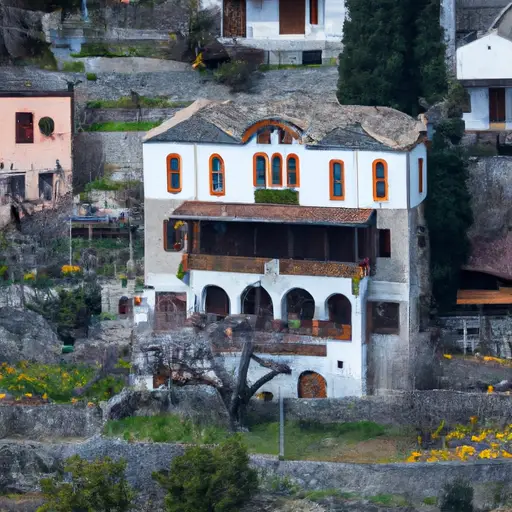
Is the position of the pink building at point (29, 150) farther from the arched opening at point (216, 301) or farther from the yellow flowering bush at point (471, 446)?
the yellow flowering bush at point (471, 446)

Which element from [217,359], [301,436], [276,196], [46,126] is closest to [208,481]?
[301,436]

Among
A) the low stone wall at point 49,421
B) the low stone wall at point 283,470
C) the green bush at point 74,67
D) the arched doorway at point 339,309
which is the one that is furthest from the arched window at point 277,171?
the green bush at point 74,67

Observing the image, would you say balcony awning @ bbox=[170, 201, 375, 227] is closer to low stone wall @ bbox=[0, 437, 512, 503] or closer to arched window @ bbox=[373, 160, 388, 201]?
arched window @ bbox=[373, 160, 388, 201]

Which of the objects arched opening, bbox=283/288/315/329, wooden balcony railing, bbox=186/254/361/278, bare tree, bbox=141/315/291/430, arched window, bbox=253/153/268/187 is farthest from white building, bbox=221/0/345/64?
bare tree, bbox=141/315/291/430

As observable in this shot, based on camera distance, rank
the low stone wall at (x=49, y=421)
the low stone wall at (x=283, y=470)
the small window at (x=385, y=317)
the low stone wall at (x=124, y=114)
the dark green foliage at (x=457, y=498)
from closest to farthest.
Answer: the dark green foliage at (x=457, y=498) → the low stone wall at (x=283, y=470) → the low stone wall at (x=49, y=421) → the small window at (x=385, y=317) → the low stone wall at (x=124, y=114)

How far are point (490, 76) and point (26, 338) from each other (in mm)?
15950

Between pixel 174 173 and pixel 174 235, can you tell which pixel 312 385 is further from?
pixel 174 173

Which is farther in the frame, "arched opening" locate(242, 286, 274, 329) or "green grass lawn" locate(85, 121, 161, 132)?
"green grass lawn" locate(85, 121, 161, 132)

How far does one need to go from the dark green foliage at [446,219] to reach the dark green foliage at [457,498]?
961 cm

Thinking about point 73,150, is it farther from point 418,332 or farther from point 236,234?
point 418,332

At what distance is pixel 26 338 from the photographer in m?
79.9

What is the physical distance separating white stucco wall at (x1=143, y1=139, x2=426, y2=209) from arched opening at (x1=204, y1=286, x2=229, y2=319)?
8.43 feet

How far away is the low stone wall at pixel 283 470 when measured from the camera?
7194cm

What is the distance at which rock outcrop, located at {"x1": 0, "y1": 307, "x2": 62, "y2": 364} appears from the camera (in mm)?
79375
